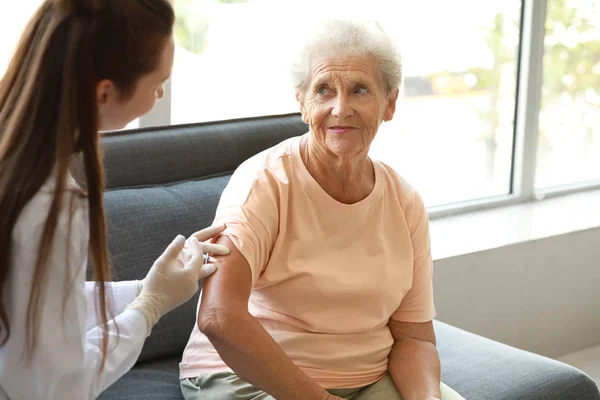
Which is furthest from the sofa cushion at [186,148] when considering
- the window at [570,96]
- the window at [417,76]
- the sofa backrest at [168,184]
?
the window at [570,96]

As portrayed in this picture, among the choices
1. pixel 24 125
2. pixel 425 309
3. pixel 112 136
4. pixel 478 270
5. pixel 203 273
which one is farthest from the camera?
pixel 478 270

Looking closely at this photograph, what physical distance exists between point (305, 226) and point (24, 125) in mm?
726

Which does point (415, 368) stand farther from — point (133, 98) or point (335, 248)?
point (133, 98)

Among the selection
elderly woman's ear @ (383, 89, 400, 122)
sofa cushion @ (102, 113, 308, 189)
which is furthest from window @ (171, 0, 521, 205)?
elderly woman's ear @ (383, 89, 400, 122)

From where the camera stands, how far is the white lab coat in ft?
4.09

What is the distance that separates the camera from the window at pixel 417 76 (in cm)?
272

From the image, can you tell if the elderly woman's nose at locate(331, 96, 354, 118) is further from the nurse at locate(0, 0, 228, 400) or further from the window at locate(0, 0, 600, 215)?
the window at locate(0, 0, 600, 215)

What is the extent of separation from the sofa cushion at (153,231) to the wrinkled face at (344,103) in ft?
1.37

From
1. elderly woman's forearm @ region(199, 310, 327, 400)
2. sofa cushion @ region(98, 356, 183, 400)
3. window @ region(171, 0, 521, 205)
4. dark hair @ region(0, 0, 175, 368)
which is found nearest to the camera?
dark hair @ region(0, 0, 175, 368)

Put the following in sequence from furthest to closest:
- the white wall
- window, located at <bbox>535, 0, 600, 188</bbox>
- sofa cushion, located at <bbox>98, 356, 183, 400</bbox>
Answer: window, located at <bbox>535, 0, 600, 188</bbox>
the white wall
sofa cushion, located at <bbox>98, 356, 183, 400</bbox>

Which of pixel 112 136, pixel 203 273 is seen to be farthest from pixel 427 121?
pixel 203 273

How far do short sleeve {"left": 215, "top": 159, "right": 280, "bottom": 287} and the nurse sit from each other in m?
0.44

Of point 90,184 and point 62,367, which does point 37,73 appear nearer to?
point 90,184

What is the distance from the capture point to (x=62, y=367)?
1283 mm
